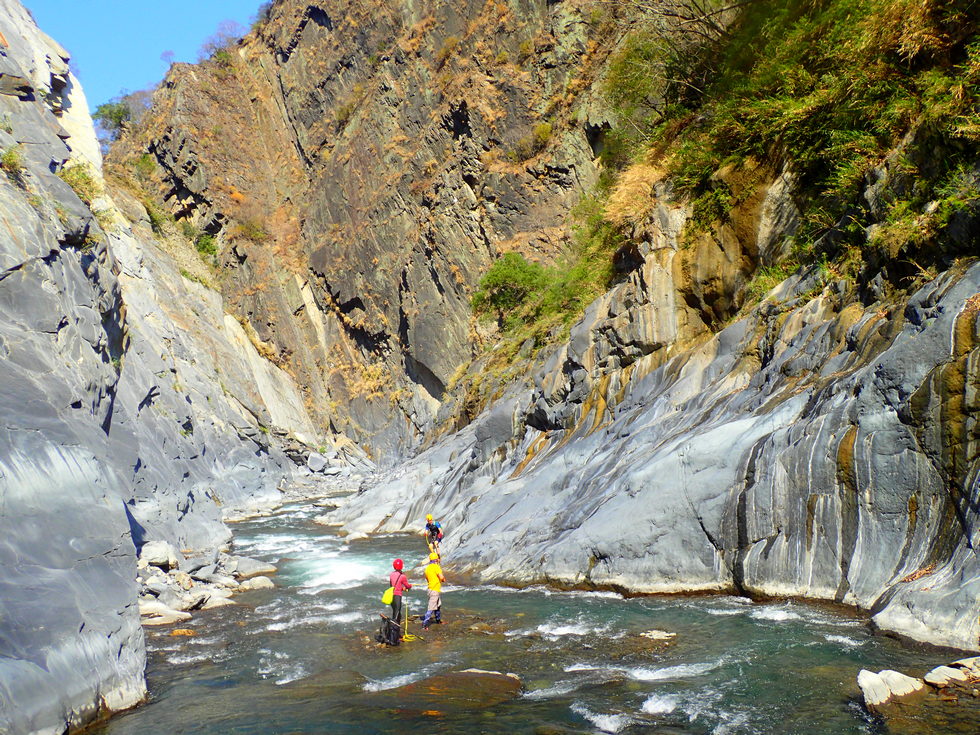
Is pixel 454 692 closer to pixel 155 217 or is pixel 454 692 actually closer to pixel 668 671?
pixel 668 671

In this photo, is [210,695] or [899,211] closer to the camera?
[210,695]

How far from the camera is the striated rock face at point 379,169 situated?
42.3m

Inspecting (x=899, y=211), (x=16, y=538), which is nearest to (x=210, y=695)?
(x=16, y=538)

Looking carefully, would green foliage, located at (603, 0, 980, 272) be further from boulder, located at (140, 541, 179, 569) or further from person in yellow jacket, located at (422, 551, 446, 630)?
boulder, located at (140, 541, 179, 569)

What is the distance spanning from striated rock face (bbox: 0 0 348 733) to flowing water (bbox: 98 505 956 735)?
46.8 inches

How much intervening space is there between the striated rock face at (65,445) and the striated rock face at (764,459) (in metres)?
8.13

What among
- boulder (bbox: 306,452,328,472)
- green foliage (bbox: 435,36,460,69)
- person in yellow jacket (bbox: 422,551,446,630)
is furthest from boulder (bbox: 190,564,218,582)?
green foliage (bbox: 435,36,460,69)

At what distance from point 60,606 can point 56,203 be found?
9461mm

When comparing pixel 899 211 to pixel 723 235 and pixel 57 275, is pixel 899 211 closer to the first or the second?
pixel 723 235

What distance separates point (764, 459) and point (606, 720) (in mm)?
5849

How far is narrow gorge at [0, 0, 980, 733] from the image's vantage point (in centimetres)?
912

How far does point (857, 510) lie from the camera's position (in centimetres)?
1016

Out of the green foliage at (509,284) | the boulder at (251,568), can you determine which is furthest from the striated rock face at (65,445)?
the green foliage at (509,284)

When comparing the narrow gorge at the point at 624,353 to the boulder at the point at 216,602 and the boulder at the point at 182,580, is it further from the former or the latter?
the boulder at the point at 216,602
